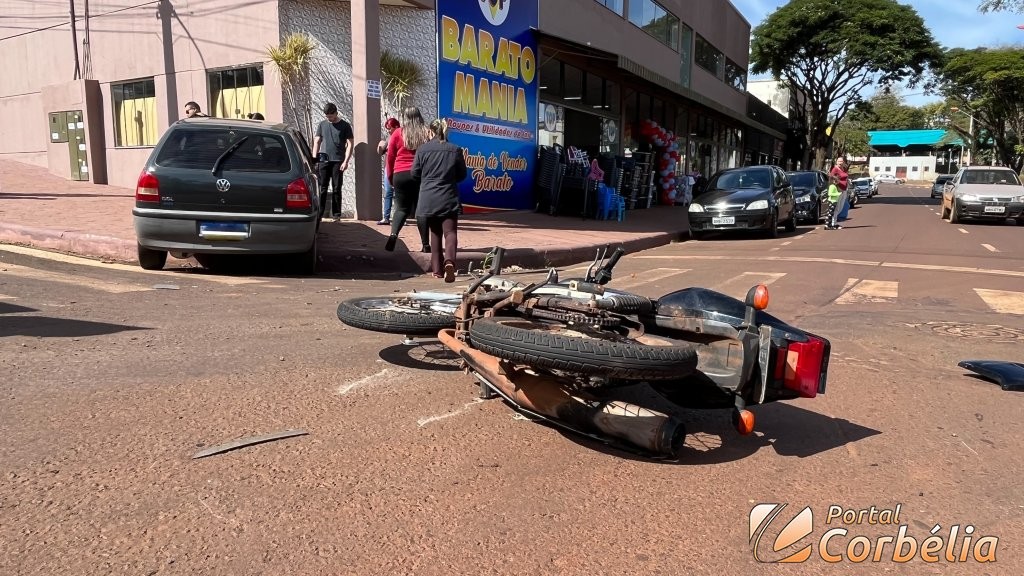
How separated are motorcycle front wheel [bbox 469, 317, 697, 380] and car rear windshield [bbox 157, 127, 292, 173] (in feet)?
17.2

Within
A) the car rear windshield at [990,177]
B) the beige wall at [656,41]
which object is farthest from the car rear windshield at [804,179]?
the beige wall at [656,41]

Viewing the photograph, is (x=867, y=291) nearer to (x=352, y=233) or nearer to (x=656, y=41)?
(x=352, y=233)

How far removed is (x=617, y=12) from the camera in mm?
22578

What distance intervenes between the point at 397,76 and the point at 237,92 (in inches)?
129

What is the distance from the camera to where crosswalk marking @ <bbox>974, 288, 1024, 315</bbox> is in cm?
706

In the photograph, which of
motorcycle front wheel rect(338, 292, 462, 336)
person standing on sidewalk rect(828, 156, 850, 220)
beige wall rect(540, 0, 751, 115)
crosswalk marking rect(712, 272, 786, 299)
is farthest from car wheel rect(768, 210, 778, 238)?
motorcycle front wheel rect(338, 292, 462, 336)

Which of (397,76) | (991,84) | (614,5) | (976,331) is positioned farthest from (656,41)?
(991,84)

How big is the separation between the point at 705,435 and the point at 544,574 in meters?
1.57

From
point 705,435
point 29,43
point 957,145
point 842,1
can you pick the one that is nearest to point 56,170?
point 29,43

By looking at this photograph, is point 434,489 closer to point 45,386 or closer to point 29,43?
point 45,386

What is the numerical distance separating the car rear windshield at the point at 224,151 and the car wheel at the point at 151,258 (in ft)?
3.48

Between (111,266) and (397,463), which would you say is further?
(111,266)

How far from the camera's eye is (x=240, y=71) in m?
13.4

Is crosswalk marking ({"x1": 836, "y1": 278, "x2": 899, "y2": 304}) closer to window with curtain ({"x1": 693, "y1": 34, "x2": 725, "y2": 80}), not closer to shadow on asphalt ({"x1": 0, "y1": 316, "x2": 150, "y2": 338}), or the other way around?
shadow on asphalt ({"x1": 0, "y1": 316, "x2": 150, "y2": 338})
